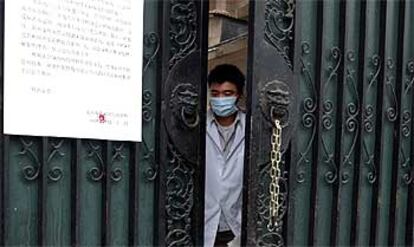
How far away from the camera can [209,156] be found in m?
3.21

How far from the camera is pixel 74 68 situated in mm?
2268

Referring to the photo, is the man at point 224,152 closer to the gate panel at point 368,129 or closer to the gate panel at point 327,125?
the gate panel at point 327,125

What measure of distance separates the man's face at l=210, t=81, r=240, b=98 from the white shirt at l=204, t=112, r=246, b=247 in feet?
0.37

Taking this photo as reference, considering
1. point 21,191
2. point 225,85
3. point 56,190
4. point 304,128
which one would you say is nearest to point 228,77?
point 225,85

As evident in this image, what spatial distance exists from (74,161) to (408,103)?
62.6 inches

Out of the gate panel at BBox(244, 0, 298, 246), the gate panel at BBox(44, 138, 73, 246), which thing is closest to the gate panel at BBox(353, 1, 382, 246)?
the gate panel at BBox(244, 0, 298, 246)

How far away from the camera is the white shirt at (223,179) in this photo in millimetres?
3111

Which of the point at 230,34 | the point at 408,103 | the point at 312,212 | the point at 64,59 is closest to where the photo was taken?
the point at 64,59

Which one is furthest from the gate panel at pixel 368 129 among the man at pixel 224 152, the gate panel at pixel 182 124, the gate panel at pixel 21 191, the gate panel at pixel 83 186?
the gate panel at pixel 21 191

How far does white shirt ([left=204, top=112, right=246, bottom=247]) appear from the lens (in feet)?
10.2

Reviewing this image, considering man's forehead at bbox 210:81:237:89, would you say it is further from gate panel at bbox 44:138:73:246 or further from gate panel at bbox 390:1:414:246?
gate panel at bbox 44:138:73:246

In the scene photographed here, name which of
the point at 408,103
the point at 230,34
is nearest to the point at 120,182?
the point at 408,103

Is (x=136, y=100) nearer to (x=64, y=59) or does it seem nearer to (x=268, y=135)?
(x=64, y=59)

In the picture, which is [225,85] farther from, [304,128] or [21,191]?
[21,191]
